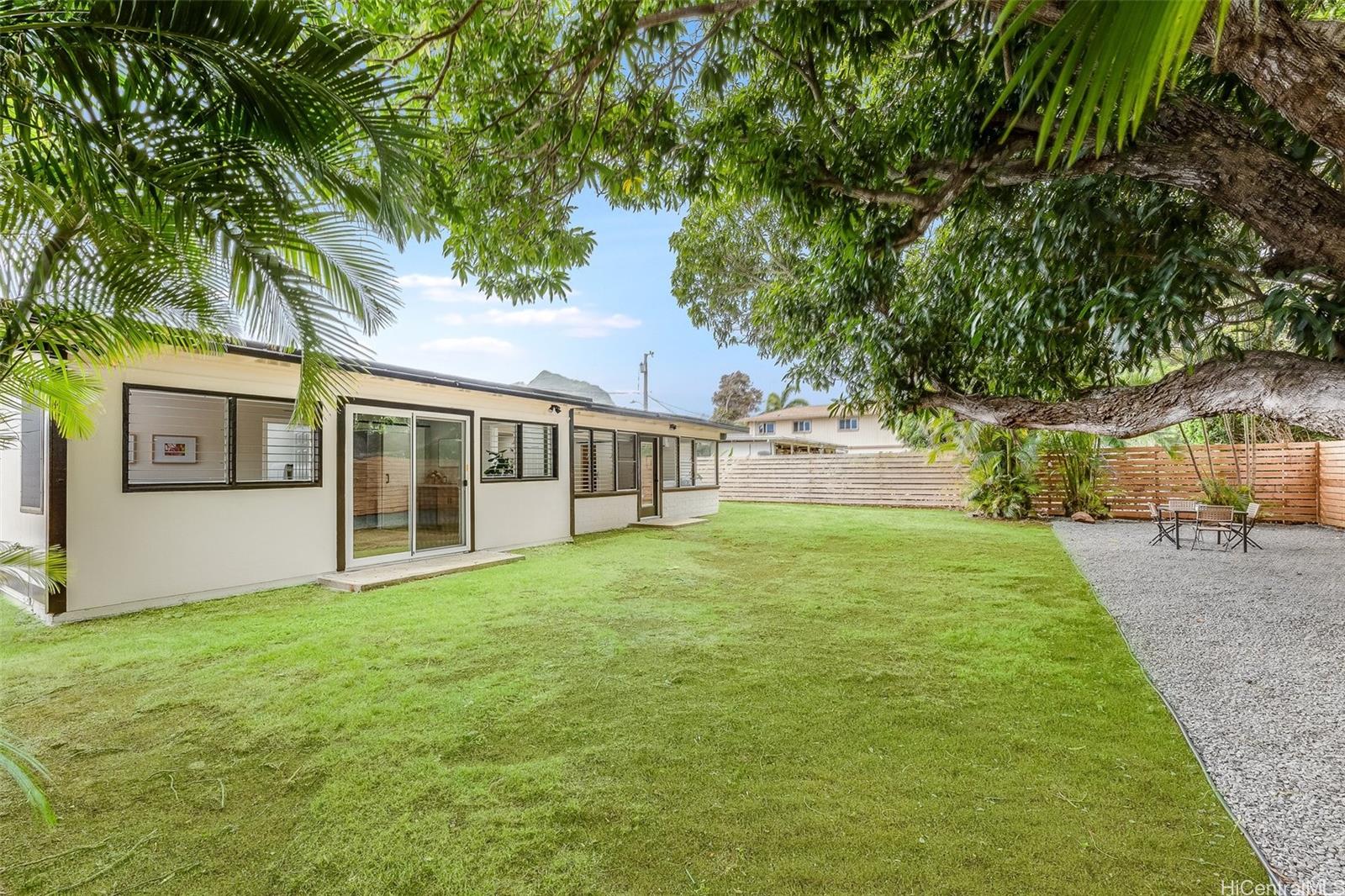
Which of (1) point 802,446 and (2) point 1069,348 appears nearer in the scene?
(2) point 1069,348

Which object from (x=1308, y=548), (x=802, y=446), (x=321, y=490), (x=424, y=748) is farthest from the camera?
(x=802, y=446)

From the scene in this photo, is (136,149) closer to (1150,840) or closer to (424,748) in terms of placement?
(424,748)

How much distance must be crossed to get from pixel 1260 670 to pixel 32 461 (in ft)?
34.8

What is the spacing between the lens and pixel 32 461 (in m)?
5.88

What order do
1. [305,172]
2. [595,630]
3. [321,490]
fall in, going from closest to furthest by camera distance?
[305,172]
[595,630]
[321,490]

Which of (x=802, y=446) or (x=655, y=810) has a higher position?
(x=802, y=446)

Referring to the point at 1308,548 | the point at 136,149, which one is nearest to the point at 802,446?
the point at 1308,548

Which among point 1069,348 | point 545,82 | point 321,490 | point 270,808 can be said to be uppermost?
point 545,82

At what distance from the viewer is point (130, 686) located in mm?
3885

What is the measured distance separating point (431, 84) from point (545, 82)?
104cm

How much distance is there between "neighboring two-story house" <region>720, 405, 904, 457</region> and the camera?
28.8 meters

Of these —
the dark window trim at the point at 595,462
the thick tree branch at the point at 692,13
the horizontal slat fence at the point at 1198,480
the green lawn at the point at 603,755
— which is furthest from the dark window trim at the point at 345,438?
the horizontal slat fence at the point at 1198,480

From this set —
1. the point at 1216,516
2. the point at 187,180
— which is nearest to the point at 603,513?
the point at 1216,516

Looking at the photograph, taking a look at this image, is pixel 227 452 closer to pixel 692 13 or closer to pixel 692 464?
pixel 692 13
